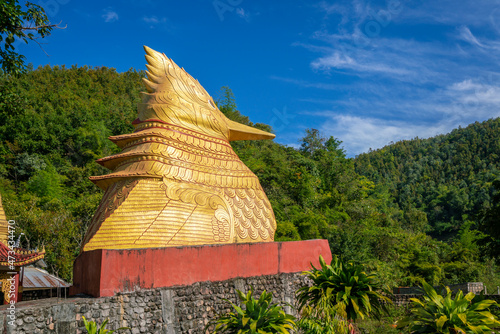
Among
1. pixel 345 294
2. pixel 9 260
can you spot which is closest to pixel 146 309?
pixel 345 294

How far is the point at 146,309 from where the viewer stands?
6.16 m

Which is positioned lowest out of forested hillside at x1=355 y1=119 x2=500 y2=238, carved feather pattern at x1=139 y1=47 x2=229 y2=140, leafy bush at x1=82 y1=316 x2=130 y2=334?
leafy bush at x1=82 y1=316 x2=130 y2=334

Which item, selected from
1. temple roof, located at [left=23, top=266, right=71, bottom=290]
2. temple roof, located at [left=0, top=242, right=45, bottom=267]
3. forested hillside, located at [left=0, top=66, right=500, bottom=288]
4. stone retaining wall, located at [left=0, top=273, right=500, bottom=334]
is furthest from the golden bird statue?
temple roof, located at [left=23, top=266, right=71, bottom=290]

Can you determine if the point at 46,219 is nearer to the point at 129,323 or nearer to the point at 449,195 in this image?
the point at 129,323

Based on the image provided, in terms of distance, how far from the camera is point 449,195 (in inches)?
1419

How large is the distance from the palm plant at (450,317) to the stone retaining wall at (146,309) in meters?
2.14

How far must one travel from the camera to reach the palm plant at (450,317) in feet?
15.4

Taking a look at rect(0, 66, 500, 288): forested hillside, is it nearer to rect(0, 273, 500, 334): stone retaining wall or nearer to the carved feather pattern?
the carved feather pattern

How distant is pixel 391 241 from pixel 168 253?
12.6 meters

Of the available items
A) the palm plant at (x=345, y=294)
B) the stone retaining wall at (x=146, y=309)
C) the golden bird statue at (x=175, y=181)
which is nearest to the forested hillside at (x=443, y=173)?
the golden bird statue at (x=175, y=181)

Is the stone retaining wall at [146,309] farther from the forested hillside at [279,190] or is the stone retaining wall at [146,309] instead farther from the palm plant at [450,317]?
the forested hillside at [279,190]

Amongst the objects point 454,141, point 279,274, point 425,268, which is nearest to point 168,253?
point 279,274

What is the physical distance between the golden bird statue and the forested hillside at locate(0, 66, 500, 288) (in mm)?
3052

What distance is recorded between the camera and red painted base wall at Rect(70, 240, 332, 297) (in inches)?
239
